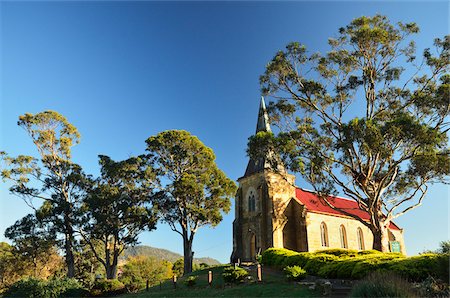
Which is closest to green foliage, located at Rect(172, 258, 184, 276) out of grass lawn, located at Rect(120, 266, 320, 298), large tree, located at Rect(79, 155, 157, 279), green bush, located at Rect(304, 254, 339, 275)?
large tree, located at Rect(79, 155, 157, 279)

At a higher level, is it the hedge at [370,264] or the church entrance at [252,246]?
the church entrance at [252,246]

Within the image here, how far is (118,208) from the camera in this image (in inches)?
1399

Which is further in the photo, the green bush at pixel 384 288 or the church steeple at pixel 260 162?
the church steeple at pixel 260 162

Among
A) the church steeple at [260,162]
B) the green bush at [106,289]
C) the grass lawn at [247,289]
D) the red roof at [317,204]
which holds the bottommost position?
the green bush at [106,289]

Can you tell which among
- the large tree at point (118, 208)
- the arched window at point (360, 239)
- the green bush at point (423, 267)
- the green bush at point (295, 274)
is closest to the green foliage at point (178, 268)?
the large tree at point (118, 208)

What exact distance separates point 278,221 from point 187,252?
9.54m

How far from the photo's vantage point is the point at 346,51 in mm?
24688

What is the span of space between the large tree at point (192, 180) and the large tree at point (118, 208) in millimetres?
1742

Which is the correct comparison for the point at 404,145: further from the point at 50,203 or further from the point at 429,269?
the point at 50,203

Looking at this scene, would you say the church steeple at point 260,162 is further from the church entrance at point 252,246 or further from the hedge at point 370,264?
the hedge at point 370,264

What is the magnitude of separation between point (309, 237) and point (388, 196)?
8.66 m

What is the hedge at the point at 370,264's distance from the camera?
13.0 metres

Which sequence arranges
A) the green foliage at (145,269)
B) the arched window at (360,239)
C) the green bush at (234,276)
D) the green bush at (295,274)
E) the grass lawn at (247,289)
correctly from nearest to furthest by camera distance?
the grass lawn at (247,289), the green bush at (295,274), the green bush at (234,276), the arched window at (360,239), the green foliage at (145,269)

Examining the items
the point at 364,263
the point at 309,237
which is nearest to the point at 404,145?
the point at 364,263
